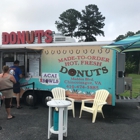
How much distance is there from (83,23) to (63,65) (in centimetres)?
3638

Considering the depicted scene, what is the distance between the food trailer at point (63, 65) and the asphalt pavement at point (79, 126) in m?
0.63

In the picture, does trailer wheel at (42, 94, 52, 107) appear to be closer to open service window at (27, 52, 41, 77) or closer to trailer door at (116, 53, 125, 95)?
open service window at (27, 52, 41, 77)

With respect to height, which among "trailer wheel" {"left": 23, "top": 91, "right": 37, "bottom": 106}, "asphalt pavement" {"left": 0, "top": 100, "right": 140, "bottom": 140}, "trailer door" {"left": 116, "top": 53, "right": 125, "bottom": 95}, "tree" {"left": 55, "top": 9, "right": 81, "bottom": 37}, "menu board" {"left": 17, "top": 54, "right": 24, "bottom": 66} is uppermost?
"tree" {"left": 55, "top": 9, "right": 81, "bottom": 37}

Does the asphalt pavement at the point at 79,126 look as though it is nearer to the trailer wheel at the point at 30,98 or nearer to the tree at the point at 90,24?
the trailer wheel at the point at 30,98

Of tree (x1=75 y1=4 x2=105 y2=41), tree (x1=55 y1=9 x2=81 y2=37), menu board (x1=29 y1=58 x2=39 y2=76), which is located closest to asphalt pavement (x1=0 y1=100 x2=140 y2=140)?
menu board (x1=29 y1=58 x2=39 y2=76)

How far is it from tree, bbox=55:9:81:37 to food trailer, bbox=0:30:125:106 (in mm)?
32839

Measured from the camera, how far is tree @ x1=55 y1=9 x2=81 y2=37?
40094 millimetres

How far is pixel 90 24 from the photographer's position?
1652 inches

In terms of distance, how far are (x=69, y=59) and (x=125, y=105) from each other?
3012 millimetres

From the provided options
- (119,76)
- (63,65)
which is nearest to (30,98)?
(63,65)

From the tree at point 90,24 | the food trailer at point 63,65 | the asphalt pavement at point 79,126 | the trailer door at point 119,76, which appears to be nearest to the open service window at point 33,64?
the food trailer at point 63,65

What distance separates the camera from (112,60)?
608cm

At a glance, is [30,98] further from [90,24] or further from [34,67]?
[90,24]

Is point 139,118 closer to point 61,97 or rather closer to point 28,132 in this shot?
point 61,97
